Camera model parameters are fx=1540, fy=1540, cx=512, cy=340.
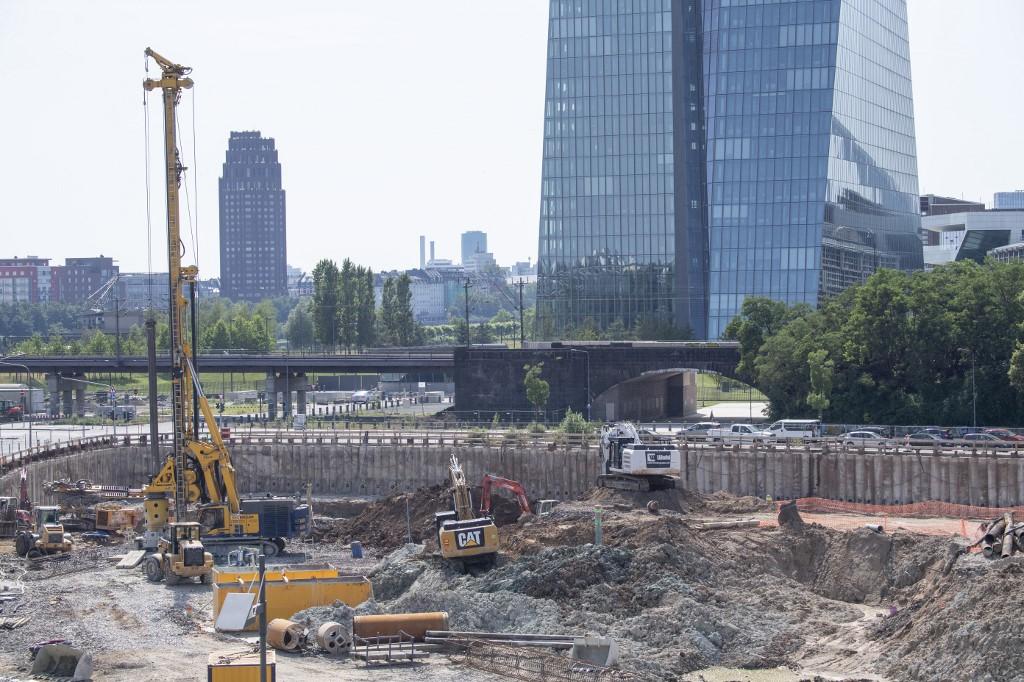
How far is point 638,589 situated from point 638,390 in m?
72.1

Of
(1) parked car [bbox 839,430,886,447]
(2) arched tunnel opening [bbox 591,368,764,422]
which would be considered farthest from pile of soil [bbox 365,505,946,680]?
(2) arched tunnel opening [bbox 591,368,764,422]

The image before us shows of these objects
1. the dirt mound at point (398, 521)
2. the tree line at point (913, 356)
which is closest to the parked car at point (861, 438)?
the tree line at point (913, 356)

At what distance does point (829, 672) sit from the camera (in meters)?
41.6

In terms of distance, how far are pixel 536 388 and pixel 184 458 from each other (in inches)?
1714

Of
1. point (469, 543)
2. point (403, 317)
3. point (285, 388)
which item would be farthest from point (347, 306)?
point (469, 543)

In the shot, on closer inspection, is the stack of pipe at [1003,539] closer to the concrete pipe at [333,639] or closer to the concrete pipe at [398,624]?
the concrete pipe at [398,624]

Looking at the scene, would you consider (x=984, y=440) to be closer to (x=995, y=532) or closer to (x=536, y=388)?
(x=995, y=532)

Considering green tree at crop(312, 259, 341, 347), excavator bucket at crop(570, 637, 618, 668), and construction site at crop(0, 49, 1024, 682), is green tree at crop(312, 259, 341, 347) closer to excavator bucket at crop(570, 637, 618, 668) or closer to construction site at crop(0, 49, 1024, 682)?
construction site at crop(0, 49, 1024, 682)

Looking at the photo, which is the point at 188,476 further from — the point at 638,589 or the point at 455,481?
the point at 638,589

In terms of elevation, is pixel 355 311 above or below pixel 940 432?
above

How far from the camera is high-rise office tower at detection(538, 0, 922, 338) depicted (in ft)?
452

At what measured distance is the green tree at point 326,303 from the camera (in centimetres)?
16688

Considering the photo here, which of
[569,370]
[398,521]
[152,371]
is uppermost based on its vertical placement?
[152,371]

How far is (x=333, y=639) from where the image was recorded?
44125mm
